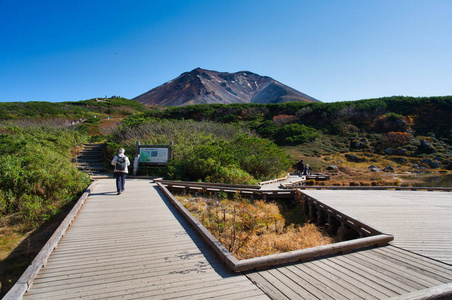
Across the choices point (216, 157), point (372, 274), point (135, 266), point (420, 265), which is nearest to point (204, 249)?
point (135, 266)

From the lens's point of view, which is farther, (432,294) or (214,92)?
(214,92)

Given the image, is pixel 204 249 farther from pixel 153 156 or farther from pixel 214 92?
pixel 214 92

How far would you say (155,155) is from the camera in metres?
13.6

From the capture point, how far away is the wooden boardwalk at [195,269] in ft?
9.45

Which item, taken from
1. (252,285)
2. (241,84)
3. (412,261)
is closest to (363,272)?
(412,261)

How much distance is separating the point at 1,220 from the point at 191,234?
5.68m

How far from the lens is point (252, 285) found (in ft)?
9.86

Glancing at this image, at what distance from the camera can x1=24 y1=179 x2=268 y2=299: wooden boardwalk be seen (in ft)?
9.33

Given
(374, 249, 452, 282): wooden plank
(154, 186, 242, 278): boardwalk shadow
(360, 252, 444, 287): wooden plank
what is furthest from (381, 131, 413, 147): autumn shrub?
(154, 186, 242, 278): boardwalk shadow

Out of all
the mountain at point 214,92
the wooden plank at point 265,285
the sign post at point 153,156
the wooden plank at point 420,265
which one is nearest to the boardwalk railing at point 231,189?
the sign post at point 153,156

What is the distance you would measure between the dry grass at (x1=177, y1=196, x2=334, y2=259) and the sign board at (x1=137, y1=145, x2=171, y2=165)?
4.46 metres

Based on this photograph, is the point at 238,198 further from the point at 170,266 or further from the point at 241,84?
the point at 241,84

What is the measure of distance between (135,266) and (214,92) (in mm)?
115429

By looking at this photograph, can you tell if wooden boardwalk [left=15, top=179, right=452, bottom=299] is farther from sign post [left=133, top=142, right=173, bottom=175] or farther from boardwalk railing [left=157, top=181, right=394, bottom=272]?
sign post [left=133, top=142, right=173, bottom=175]
